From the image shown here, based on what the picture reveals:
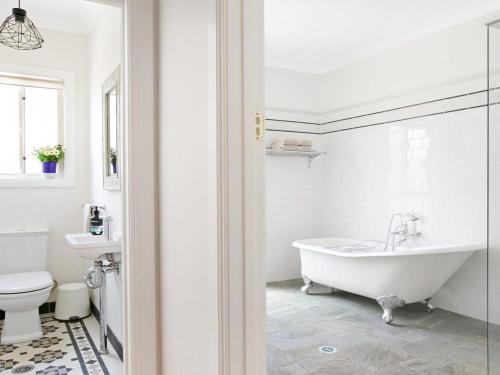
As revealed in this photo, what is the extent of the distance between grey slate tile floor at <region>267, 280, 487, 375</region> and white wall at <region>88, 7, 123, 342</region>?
1.17 m

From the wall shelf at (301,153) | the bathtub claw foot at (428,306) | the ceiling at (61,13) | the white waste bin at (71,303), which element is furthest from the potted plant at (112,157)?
the bathtub claw foot at (428,306)

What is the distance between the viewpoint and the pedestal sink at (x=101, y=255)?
8.24 ft

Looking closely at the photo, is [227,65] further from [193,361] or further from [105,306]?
[105,306]

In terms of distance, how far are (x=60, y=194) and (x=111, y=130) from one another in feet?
3.82

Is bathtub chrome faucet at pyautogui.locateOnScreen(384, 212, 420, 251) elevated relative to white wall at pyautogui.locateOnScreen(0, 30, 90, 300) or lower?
lower

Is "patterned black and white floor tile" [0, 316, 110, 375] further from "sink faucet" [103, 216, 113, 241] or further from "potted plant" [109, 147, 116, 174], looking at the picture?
"potted plant" [109, 147, 116, 174]

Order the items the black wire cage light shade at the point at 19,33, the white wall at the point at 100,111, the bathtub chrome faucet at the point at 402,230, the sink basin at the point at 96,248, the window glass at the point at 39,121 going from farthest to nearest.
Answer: the bathtub chrome faucet at the point at 402,230 → the window glass at the point at 39,121 → the black wire cage light shade at the point at 19,33 → the white wall at the point at 100,111 → the sink basin at the point at 96,248

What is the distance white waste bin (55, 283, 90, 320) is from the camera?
3430mm

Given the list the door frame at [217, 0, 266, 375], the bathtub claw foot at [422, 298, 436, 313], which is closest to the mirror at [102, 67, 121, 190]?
the door frame at [217, 0, 266, 375]

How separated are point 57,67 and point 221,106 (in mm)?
3185

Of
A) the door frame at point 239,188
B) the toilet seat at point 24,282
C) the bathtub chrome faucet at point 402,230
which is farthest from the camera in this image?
the bathtub chrome faucet at point 402,230

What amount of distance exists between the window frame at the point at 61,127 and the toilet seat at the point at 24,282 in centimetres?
85

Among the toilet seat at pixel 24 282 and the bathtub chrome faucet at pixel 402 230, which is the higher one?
the bathtub chrome faucet at pixel 402 230

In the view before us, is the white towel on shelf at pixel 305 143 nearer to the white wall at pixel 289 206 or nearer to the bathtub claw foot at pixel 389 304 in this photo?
the white wall at pixel 289 206
